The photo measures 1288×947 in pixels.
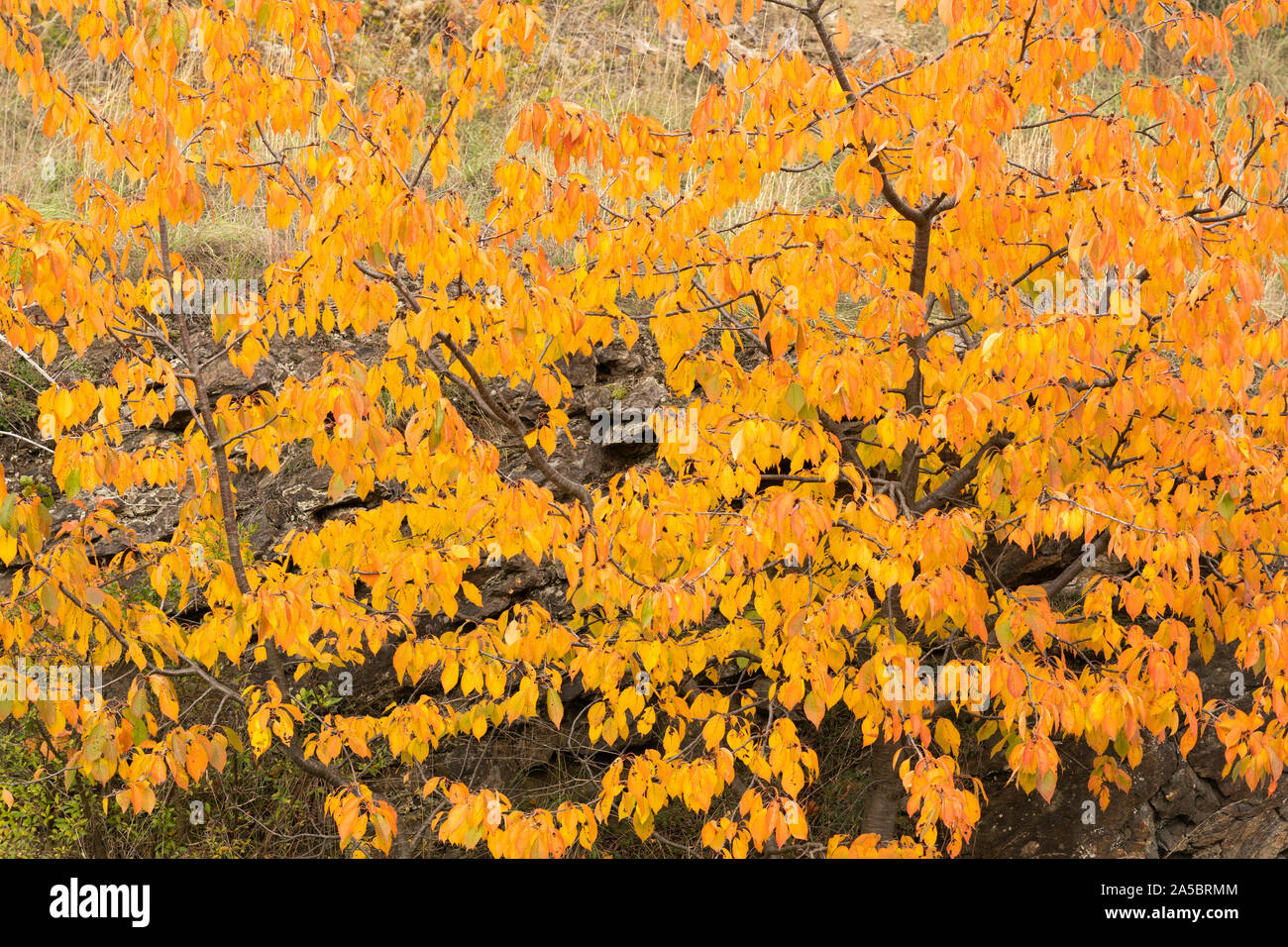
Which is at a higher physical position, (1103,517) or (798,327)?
(798,327)

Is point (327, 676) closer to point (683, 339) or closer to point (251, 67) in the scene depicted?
point (683, 339)

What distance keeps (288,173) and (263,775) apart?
3573mm

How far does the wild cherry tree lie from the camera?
12.0 feet

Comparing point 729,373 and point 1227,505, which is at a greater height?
point 729,373

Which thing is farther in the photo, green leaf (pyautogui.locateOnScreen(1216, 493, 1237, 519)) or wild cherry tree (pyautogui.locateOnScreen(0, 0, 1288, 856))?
green leaf (pyautogui.locateOnScreen(1216, 493, 1237, 519))

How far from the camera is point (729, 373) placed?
472cm

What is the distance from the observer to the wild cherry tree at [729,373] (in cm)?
366

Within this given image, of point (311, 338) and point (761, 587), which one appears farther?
point (311, 338)

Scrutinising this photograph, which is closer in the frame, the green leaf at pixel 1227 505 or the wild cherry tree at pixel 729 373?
the wild cherry tree at pixel 729 373

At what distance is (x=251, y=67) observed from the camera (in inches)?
153

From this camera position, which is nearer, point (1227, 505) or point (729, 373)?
point (1227, 505)

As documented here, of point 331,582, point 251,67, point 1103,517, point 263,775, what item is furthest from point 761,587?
point 263,775
